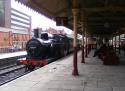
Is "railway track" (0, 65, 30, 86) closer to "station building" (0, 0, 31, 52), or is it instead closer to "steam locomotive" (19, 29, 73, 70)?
"steam locomotive" (19, 29, 73, 70)

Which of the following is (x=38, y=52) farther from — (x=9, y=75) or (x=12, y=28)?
(x=12, y=28)

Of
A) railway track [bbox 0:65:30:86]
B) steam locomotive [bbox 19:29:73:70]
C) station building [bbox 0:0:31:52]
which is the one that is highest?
station building [bbox 0:0:31:52]

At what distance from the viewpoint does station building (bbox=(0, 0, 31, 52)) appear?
47991mm

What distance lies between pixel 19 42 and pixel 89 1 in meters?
35.7

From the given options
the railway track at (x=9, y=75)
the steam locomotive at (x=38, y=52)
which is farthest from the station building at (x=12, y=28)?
the railway track at (x=9, y=75)

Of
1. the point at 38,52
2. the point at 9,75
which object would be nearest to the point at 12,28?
→ the point at 38,52

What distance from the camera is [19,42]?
5453 cm

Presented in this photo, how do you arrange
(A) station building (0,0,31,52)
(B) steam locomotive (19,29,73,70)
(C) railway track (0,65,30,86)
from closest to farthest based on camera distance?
1. (C) railway track (0,65,30,86)
2. (B) steam locomotive (19,29,73,70)
3. (A) station building (0,0,31,52)

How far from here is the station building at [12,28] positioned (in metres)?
48.0

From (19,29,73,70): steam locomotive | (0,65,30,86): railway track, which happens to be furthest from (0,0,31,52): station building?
(0,65,30,86): railway track

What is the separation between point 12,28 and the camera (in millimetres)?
59250

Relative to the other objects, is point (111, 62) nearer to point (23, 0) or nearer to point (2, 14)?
point (23, 0)

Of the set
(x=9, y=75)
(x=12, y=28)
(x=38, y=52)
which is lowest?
(x=9, y=75)

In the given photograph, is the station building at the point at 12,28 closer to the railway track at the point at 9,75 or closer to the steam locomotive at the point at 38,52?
the steam locomotive at the point at 38,52
